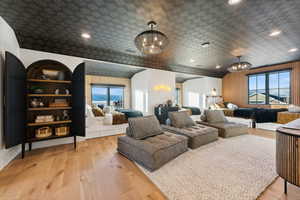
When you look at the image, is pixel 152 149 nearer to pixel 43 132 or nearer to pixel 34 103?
pixel 43 132

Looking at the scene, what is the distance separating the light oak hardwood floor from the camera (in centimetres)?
158

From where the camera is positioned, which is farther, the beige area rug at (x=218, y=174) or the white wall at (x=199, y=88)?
the white wall at (x=199, y=88)

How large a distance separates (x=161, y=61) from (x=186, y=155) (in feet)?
14.3

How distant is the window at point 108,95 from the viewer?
7.21 metres

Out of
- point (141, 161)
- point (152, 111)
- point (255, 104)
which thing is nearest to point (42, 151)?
point (141, 161)

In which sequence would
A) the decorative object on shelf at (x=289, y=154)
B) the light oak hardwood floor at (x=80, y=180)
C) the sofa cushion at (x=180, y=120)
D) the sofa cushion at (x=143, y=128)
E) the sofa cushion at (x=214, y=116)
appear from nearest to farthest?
the decorative object on shelf at (x=289, y=154), the light oak hardwood floor at (x=80, y=180), the sofa cushion at (x=143, y=128), the sofa cushion at (x=180, y=120), the sofa cushion at (x=214, y=116)

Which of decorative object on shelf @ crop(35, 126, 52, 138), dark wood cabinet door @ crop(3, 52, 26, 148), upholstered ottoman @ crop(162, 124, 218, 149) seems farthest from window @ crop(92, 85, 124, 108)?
upholstered ottoman @ crop(162, 124, 218, 149)

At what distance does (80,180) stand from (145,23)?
3228 millimetres

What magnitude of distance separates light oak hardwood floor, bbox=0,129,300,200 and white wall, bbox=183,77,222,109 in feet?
21.2

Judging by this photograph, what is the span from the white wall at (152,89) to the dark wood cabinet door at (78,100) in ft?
9.89

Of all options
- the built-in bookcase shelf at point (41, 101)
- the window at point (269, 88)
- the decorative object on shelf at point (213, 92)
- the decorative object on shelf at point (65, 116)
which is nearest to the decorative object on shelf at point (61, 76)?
the built-in bookcase shelf at point (41, 101)

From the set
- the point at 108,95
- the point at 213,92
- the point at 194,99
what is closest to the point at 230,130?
the point at 213,92

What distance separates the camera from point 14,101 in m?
2.41

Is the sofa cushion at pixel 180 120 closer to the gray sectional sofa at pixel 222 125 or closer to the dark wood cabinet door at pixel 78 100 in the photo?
the gray sectional sofa at pixel 222 125
